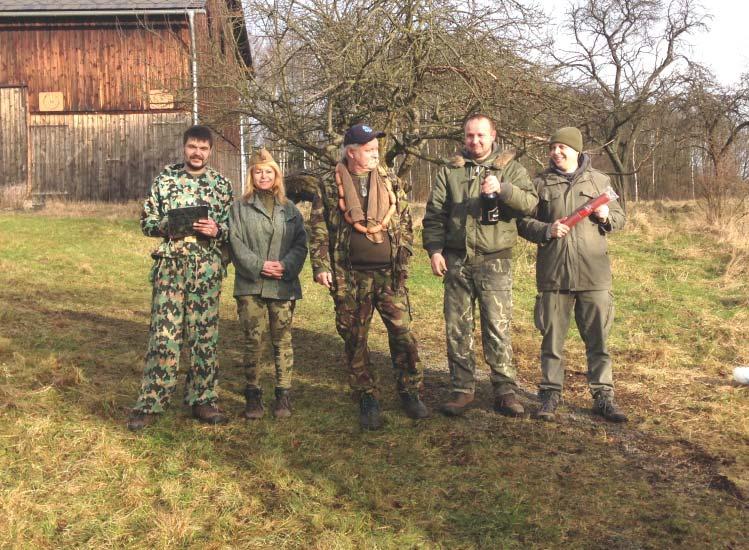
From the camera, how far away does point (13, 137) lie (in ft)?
59.5

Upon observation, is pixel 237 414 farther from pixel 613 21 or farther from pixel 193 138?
pixel 613 21

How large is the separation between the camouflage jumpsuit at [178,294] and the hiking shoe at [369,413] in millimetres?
1008

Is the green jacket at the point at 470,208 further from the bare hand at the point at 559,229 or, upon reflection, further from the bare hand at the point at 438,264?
the bare hand at the point at 559,229

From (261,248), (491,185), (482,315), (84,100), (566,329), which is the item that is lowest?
(566,329)

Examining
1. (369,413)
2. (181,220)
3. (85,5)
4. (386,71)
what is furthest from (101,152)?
(369,413)

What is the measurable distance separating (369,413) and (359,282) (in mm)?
857

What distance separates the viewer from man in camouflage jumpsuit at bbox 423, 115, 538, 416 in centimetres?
451

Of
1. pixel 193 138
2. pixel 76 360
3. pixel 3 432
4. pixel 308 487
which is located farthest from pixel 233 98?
pixel 308 487

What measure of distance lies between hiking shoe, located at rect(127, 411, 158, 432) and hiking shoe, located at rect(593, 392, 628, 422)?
2.96 metres

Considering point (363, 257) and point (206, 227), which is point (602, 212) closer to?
point (363, 257)

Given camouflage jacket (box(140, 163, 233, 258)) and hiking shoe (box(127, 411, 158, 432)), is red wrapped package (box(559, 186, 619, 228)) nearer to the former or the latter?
camouflage jacket (box(140, 163, 233, 258))

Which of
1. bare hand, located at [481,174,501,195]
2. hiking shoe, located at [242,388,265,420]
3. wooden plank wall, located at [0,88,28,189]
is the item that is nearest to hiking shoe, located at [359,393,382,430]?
hiking shoe, located at [242,388,265,420]

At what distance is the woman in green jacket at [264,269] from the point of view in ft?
14.5

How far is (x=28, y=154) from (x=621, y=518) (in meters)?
19.0
